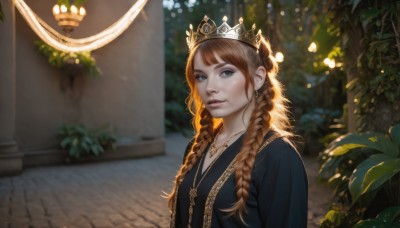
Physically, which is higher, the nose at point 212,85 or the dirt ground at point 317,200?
the nose at point 212,85

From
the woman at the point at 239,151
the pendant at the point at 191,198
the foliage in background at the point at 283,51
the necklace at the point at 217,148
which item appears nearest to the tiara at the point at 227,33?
the woman at the point at 239,151

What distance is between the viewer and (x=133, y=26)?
31.4 ft

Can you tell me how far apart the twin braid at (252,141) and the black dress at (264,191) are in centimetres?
3

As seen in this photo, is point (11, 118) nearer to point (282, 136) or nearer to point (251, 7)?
point (251, 7)

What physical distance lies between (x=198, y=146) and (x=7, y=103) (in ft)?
21.0

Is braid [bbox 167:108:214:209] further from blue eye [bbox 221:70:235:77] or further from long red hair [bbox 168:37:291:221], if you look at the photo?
blue eye [bbox 221:70:235:77]

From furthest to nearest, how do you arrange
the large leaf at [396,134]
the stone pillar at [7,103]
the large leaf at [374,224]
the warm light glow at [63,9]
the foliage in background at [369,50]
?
1. the stone pillar at [7,103]
2. the foliage in background at [369,50]
3. the warm light glow at [63,9]
4. the large leaf at [396,134]
5. the large leaf at [374,224]

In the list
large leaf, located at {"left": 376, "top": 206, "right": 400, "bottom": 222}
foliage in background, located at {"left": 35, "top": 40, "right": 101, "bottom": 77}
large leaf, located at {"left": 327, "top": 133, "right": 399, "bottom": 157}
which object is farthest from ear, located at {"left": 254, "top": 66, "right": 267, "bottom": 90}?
foliage in background, located at {"left": 35, "top": 40, "right": 101, "bottom": 77}

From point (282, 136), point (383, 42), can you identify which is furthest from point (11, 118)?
point (282, 136)

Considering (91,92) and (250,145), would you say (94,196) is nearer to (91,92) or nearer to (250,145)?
(91,92)

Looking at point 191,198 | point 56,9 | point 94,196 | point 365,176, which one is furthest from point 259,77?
point 94,196

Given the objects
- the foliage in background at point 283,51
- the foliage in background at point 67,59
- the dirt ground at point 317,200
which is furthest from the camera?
the foliage in background at point 67,59

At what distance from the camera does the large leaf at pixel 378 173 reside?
2.70 m

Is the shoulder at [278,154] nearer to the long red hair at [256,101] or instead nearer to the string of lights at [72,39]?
the long red hair at [256,101]
